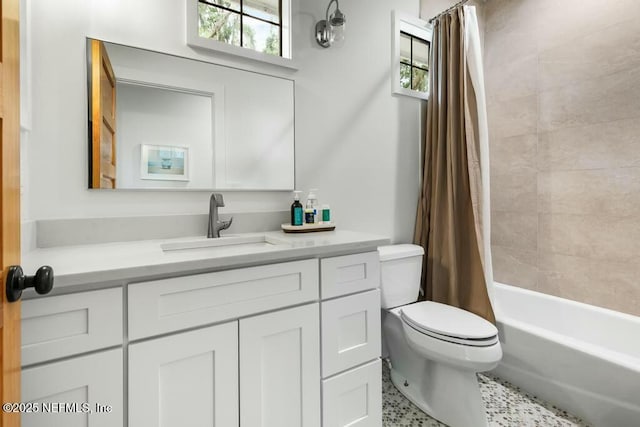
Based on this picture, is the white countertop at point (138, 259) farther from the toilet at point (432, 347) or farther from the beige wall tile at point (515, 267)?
the beige wall tile at point (515, 267)

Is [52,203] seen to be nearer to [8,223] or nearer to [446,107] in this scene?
[8,223]

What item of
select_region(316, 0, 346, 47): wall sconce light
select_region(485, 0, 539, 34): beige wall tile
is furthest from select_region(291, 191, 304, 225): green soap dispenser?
select_region(485, 0, 539, 34): beige wall tile

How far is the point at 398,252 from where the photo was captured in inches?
71.7

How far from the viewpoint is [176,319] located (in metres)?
Result: 0.93

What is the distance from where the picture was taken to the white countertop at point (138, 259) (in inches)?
31.9

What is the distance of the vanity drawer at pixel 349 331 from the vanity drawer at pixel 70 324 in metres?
0.69

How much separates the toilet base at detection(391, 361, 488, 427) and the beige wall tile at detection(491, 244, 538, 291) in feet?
3.72

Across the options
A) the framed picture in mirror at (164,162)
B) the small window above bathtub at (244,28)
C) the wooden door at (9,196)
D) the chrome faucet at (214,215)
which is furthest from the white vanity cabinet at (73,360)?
the small window above bathtub at (244,28)

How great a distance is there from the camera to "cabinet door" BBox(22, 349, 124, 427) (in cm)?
76

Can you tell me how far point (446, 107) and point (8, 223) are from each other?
7.00 feet

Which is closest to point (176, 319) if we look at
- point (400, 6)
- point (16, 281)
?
point (16, 281)

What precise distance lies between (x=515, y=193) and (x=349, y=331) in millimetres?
1777

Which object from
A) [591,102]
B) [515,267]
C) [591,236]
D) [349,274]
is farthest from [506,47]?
[349,274]

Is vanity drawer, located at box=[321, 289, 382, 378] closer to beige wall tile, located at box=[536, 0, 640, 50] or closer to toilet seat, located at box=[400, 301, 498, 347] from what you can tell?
toilet seat, located at box=[400, 301, 498, 347]
